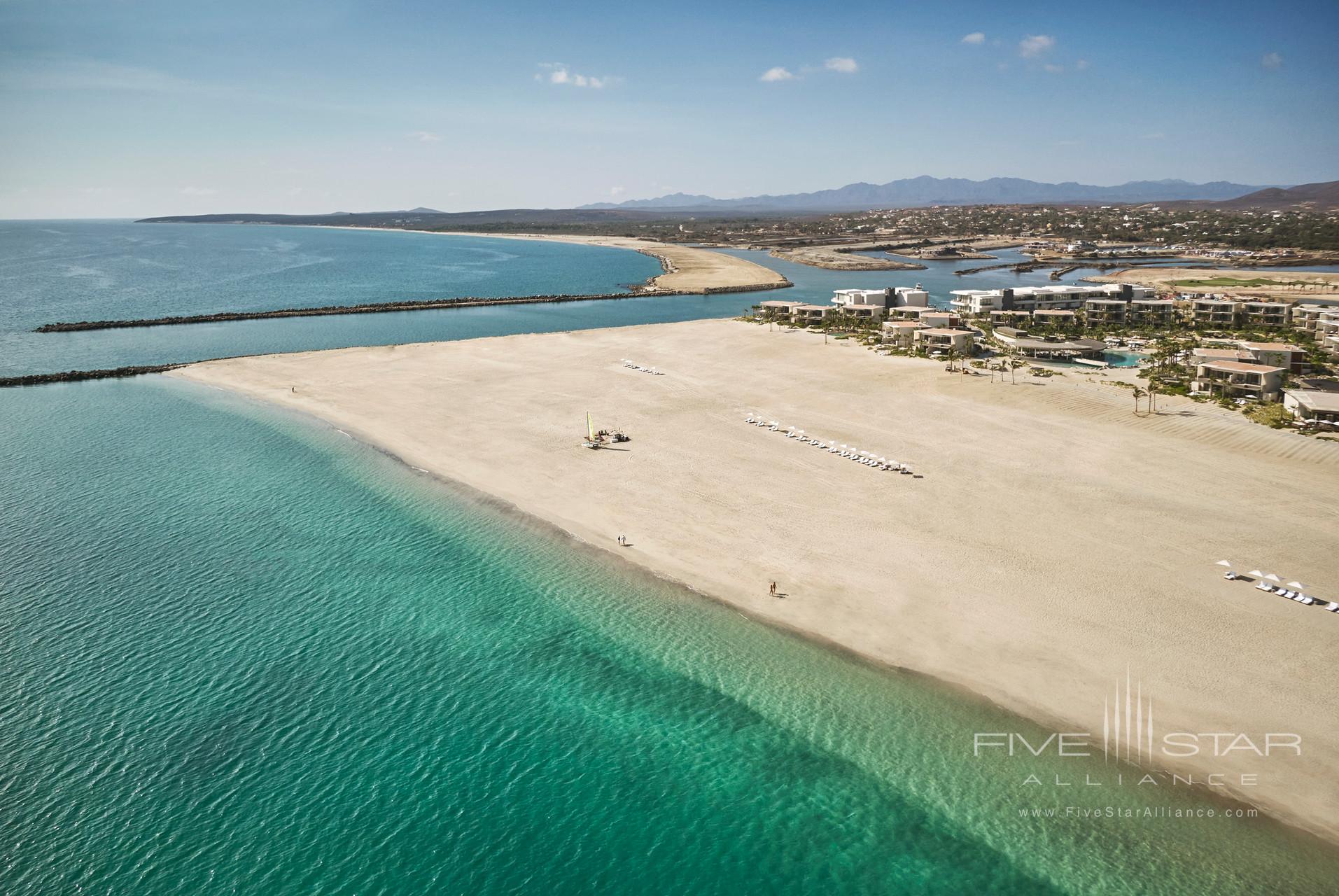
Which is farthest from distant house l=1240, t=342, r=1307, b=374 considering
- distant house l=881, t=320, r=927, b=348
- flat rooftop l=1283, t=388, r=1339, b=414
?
distant house l=881, t=320, r=927, b=348

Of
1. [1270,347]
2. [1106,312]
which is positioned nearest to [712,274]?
[1106,312]

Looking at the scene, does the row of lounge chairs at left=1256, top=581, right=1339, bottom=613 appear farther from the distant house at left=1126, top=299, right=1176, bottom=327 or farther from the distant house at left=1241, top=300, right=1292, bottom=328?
the distant house at left=1241, top=300, right=1292, bottom=328

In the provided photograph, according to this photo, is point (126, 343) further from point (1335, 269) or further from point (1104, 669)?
point (1335, 269)

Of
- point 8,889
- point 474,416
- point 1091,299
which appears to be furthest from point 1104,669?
point 1091,299

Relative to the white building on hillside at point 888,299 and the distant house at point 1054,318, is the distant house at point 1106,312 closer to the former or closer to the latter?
the distant house at point 1054,318

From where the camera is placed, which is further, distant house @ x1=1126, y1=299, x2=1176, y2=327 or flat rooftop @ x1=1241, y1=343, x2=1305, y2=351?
distant house @ x1=1126, y1=299, x2=1176, y2=327

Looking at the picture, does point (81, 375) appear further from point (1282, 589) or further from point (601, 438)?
point (1282, 589)
